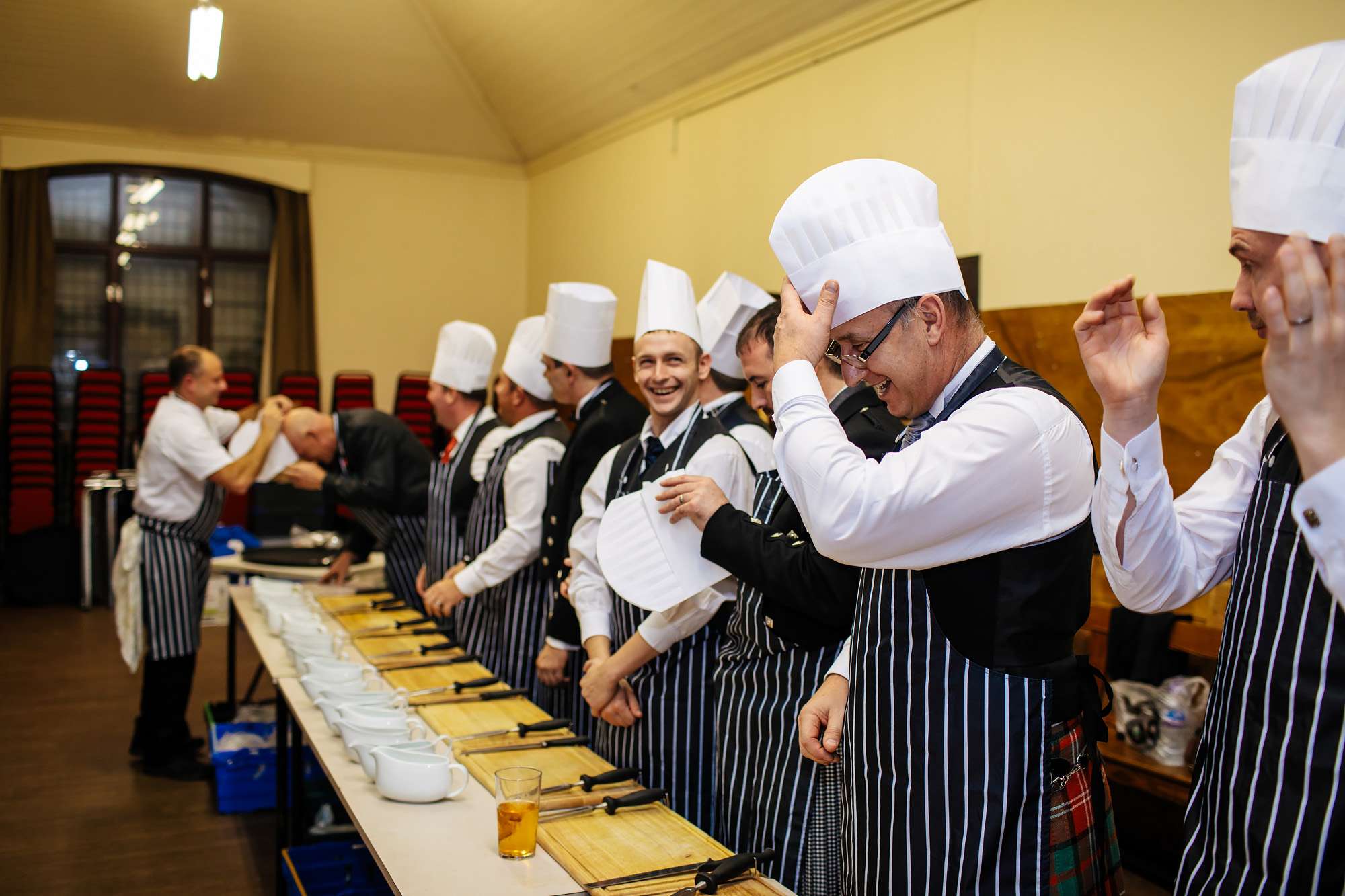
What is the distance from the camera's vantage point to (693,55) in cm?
690

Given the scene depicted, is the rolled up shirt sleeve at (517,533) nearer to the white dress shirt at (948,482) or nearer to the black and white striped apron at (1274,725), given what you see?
the white dress shirt at (948,482)

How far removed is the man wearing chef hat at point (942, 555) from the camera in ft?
4.37

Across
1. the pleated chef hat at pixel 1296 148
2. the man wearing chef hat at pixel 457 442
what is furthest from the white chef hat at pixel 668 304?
the pleated chef hat at pixel 1296 148

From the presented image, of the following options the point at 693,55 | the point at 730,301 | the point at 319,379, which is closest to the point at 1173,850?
the point at 730,301

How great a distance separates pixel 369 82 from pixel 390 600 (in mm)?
5969

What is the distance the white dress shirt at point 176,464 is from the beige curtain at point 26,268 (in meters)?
4.88

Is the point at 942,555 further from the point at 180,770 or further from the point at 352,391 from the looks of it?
the point at 352,391

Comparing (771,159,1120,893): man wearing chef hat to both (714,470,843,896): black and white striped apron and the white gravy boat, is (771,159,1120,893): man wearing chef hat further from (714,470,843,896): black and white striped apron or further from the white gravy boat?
the white gravy boat

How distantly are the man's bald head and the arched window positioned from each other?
522cm

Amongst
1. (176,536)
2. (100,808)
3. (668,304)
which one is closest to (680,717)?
(668,304)

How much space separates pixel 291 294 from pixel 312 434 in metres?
5.28

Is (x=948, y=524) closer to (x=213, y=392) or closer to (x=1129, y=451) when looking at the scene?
(x=1129, y=451)

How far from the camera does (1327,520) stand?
917 mm

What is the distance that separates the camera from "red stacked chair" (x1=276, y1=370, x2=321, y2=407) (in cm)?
912
